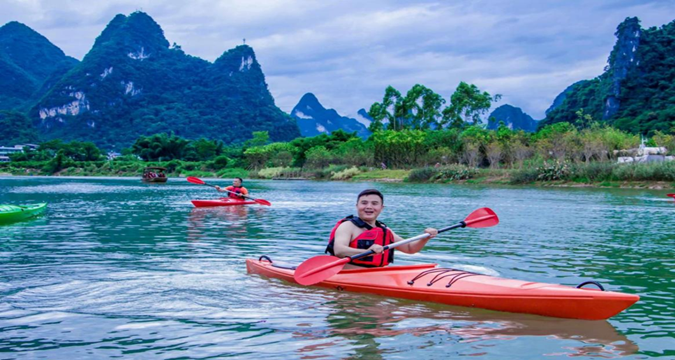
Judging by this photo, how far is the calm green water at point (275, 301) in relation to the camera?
4684 mm

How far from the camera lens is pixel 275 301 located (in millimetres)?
6254

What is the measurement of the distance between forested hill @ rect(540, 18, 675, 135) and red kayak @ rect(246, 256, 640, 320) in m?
84.6

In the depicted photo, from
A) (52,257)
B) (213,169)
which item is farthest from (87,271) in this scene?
(213,169)

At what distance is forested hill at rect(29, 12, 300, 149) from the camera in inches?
6275

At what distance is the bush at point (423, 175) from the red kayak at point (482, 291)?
42847mm

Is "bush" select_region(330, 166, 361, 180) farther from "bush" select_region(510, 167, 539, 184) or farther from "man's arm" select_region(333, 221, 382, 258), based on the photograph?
"man's arm" select_region(333, 221, 382, 258)

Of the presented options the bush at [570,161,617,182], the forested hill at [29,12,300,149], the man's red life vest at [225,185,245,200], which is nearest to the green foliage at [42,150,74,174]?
the forested hill at [29,12,300,149]

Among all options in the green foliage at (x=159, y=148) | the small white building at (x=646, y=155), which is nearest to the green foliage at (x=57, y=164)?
the green foliage at (x=159, y=148)

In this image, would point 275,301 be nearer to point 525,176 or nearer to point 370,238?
point 370,238

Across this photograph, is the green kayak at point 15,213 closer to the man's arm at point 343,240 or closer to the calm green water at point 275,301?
the calm green water at point 275,301

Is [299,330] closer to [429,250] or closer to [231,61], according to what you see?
[429,250]

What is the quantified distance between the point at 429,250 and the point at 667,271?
3689mm

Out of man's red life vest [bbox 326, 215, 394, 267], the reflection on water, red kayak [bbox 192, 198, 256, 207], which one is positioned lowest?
the reflection on water

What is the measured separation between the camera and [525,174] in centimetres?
4112
